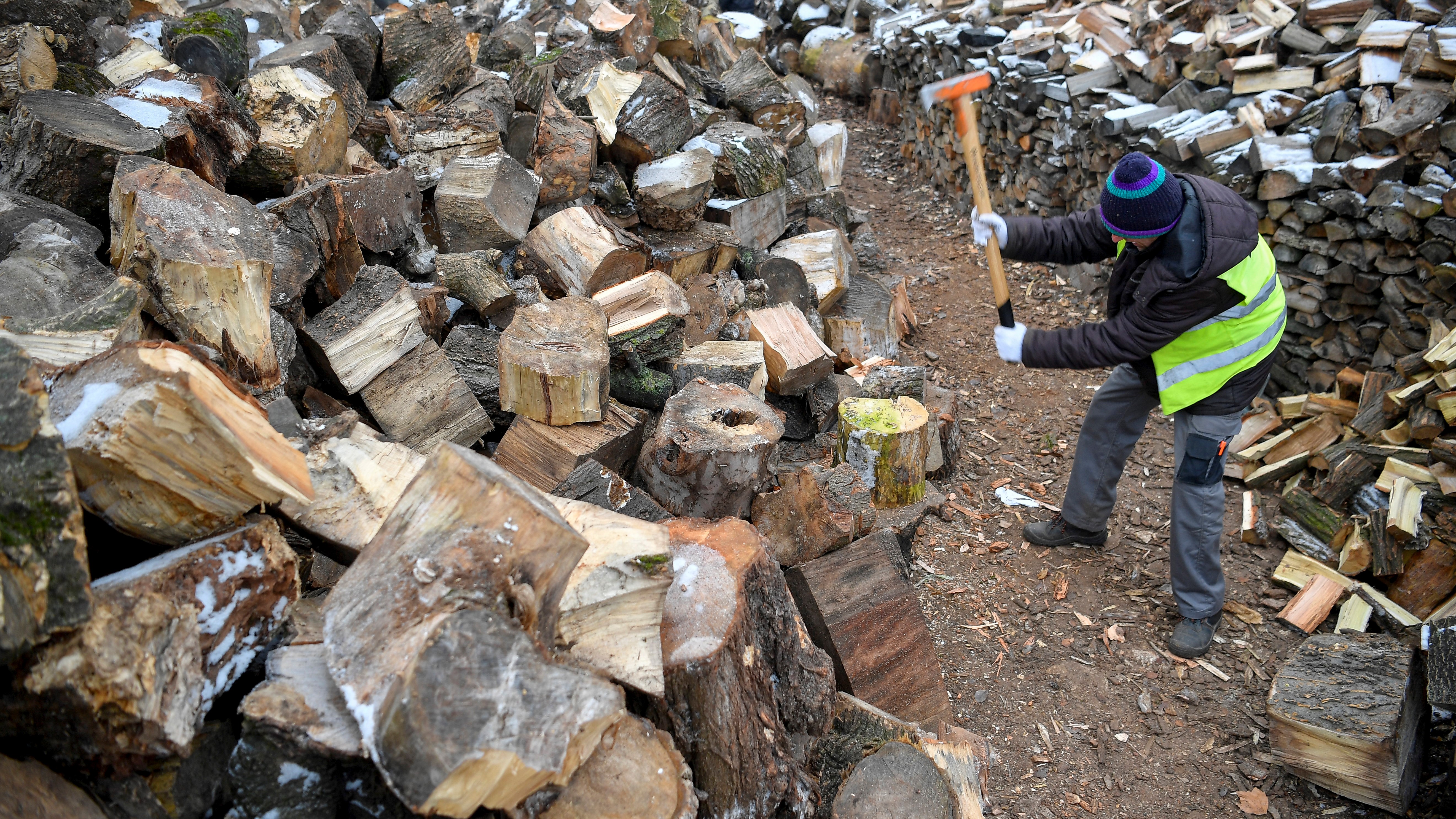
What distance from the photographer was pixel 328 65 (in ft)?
12.5

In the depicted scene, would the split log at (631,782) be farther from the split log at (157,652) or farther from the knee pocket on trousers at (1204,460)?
the knee pocket on trousers at (1204,460)

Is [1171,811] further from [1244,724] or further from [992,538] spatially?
[992,538]

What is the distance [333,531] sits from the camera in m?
1.95

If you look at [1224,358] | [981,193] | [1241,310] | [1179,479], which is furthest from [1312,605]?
[981,193]

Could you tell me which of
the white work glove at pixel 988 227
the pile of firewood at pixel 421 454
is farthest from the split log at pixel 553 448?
the white work glove at pixel 988 227

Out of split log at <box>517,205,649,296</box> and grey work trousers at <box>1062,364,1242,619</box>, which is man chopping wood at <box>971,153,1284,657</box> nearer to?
grey work trousers at <box>1062,364,1242,619</box>

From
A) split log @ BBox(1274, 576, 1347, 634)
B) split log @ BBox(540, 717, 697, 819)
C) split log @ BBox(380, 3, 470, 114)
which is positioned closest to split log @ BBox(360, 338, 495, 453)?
split log @ BBox(540, 717, 697, 819)

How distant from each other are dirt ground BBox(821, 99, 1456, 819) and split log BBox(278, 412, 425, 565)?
2240mm

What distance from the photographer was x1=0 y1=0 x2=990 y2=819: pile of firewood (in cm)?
143

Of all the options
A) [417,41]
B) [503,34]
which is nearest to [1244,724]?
[417,41]

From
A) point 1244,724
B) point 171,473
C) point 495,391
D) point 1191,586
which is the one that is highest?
point 171,473

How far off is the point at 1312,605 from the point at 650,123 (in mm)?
4016

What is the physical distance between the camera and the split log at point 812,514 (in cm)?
280

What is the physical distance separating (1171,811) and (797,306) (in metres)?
2.96
